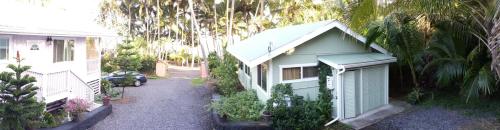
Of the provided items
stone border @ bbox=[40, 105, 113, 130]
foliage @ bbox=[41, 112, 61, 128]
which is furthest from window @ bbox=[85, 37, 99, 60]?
foliage @ bbox=[41, 112, 61, 128]

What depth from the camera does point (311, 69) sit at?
41.3 feet

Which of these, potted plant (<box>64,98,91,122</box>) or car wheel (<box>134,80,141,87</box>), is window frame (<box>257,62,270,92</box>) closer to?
potted plant (<box>64,98,91,122</box>)

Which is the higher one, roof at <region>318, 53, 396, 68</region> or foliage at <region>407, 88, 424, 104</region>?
roof at <region>318, 53, 396, 68</region>

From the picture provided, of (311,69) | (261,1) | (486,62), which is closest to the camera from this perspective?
(486,62)

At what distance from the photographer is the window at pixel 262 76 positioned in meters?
13.0

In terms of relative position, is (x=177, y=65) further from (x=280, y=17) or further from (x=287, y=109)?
(x=287, y=109)

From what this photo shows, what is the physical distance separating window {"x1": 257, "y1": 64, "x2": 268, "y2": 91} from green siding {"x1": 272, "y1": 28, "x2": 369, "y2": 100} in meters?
0.75

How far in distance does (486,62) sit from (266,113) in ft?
22.6

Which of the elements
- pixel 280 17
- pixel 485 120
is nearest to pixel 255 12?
pixel 280 17

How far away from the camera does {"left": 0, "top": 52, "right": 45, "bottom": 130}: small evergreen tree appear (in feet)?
31.2

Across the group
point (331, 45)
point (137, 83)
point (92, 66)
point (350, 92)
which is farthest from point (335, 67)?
point (137, 83)

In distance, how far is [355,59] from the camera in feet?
40.1

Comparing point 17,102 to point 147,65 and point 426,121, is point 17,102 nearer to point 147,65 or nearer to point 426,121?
point 426,121

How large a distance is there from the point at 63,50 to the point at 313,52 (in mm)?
9733
